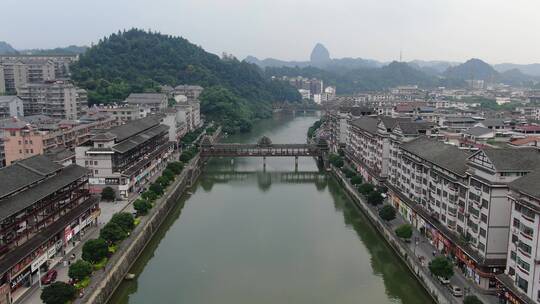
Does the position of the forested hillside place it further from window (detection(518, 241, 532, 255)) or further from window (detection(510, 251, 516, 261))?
window (detection(518, 241, 532, 255))

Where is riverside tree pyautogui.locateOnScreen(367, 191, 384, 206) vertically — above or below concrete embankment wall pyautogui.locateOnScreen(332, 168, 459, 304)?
above

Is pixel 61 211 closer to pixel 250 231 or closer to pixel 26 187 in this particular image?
pixel 26 187

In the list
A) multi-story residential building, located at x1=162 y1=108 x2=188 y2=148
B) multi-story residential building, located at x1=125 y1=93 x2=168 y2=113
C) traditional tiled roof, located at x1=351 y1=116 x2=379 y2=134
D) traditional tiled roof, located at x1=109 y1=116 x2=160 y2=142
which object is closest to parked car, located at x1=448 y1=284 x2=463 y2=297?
traditional tiled roof, located at x1=351 y1=116 x2=379 y2=134

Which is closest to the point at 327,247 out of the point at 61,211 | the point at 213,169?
the point at 61,211

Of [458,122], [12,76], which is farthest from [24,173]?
[12,76]

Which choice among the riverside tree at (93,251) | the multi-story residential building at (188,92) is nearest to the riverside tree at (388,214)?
the riverside tree at (93,251)

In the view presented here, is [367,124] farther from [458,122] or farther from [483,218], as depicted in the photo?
[483,218]
